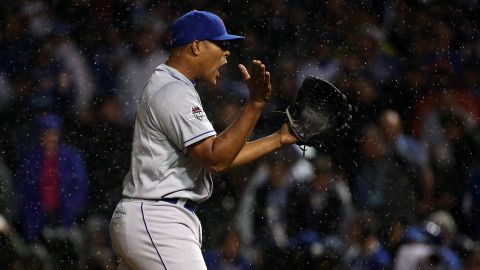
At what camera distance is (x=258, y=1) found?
266 inches

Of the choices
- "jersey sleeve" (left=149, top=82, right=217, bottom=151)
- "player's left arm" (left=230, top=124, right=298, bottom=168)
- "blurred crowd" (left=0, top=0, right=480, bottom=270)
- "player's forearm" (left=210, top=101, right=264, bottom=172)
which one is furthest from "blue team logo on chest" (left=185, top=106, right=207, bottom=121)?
"blurred crowd" (left=0, top=0, right=480, bottom=270)

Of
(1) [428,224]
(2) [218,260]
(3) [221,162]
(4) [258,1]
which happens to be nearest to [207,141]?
(3) [221,162]

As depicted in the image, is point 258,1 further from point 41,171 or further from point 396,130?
point 41,171

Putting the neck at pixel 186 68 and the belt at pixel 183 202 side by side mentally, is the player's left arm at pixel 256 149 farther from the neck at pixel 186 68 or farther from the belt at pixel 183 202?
the neck at pixel 186 68

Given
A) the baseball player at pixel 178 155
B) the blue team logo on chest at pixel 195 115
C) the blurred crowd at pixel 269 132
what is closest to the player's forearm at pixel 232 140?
the baseball player at pixel 178 155

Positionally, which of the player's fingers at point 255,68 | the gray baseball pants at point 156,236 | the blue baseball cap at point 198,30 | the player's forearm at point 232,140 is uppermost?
the player's fingers at point 255,68

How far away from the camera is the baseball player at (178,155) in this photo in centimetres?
318

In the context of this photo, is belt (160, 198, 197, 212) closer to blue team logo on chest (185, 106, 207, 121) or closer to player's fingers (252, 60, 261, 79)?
blue team logo on chest (185, 106, 207, 121)

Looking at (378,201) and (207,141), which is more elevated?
(207,141)

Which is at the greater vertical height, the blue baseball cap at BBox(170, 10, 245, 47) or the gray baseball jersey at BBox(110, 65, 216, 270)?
the blue baseball cap at BBox(170, 10, 245, 47)

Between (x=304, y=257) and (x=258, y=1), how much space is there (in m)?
1.95

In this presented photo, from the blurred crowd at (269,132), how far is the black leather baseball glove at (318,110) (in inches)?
95.3

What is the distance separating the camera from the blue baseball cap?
11.2 feet

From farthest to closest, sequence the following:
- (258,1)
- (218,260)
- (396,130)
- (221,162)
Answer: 1. (258,1)
2. (396,130)
3. (218,260)
4. (221,162)
